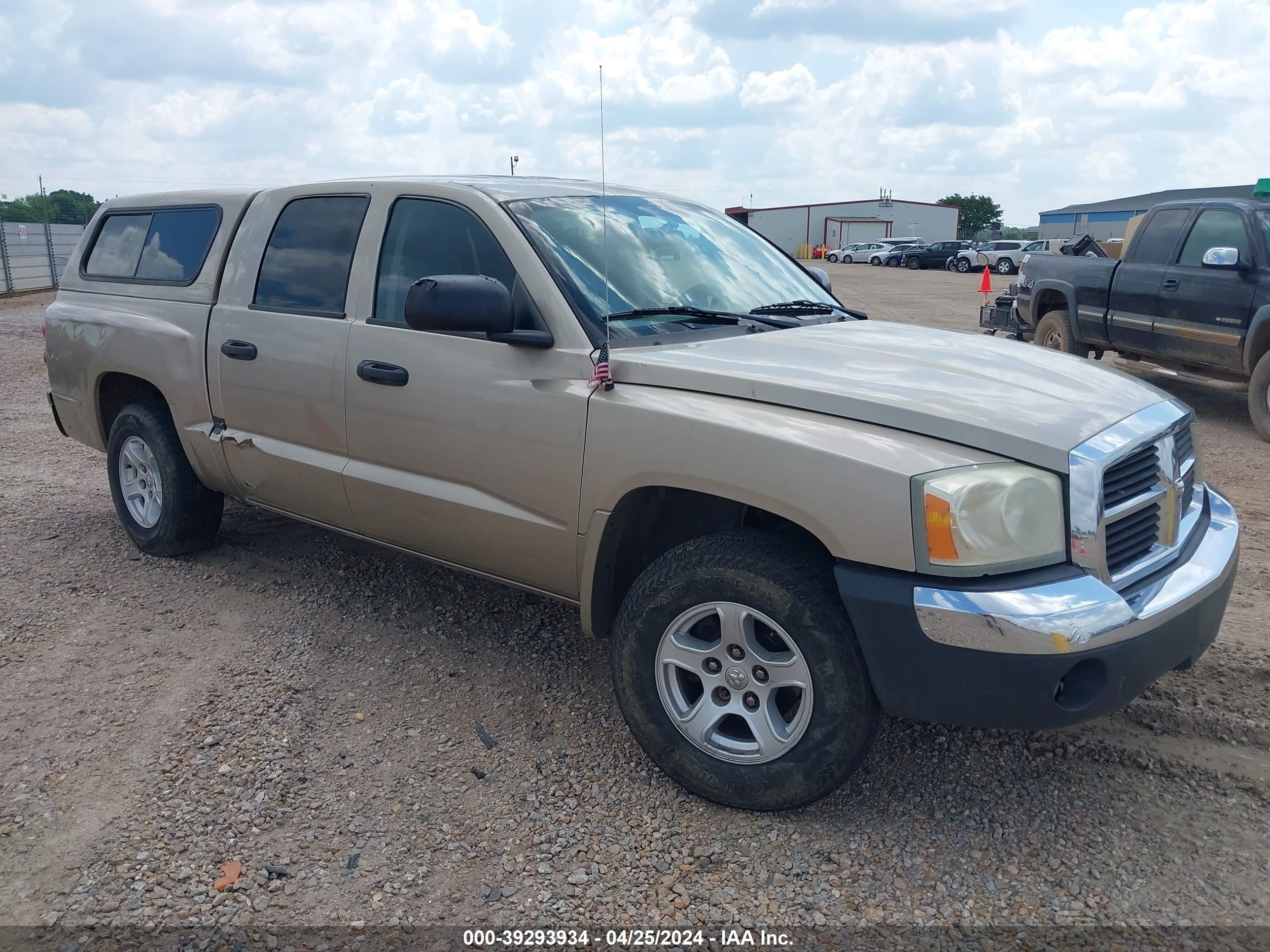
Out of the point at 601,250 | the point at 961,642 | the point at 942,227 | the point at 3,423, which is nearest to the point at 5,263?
the point at 3,423

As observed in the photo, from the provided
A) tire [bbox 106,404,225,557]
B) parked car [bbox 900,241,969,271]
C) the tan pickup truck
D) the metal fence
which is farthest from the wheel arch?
parked car [bbox 900,241,969,271]

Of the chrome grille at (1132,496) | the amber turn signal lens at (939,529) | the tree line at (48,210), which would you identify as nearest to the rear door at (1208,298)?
the chrome grille at (1132,496)

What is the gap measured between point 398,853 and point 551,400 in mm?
1455

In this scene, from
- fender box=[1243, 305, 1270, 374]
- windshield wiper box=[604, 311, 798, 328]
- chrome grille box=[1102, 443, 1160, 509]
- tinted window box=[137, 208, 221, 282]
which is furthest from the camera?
fender box=[1243, 305, 1270, 374]

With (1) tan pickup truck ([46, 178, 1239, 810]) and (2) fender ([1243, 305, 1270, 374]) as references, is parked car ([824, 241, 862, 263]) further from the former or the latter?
(1) tan pickup truck ([46, 178, 1239, 810])

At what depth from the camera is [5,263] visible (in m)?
24.9

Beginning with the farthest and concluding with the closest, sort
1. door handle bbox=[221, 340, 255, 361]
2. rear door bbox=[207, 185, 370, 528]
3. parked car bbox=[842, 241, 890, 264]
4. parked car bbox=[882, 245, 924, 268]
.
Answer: parked car bbox=[842, 241, 890, 264], parked car bbox=[882, 245, 924, 268], door handle bbox=[221, 340, 255, 361], rear door bbox=[207, 185, 370, 528]

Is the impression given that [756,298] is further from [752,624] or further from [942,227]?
[942,227]

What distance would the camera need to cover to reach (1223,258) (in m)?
7.70

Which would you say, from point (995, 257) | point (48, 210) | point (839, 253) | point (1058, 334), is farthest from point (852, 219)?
point (1058, 334)

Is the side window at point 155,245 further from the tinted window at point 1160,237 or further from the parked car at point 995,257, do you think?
the parked car at point 995,257

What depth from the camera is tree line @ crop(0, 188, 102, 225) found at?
1030 inches

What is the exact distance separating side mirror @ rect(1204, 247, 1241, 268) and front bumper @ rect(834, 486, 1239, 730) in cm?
613

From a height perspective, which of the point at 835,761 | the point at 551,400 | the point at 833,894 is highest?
the point at 551,400
